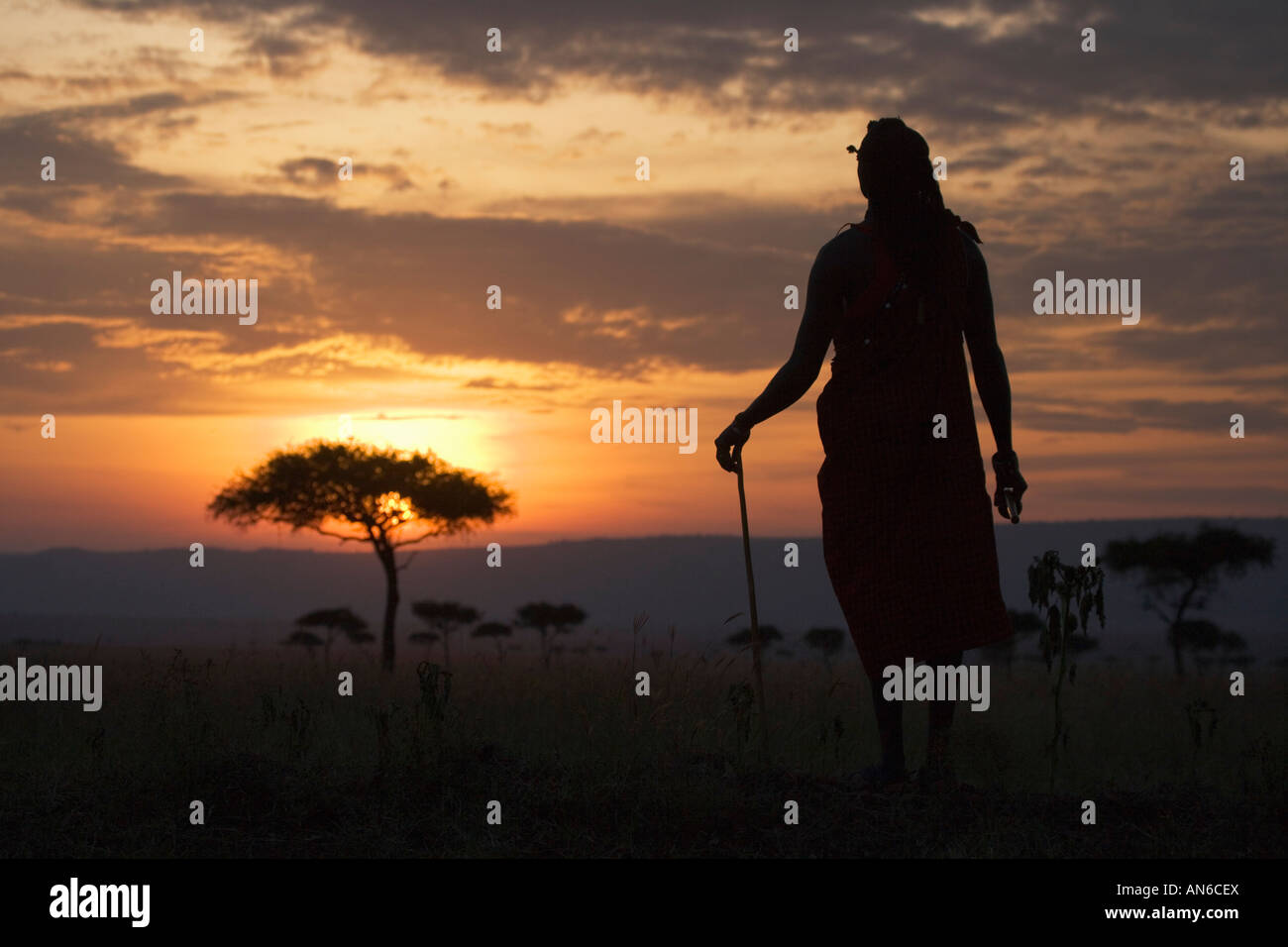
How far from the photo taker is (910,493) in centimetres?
549

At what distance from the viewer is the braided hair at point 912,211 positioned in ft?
17.6

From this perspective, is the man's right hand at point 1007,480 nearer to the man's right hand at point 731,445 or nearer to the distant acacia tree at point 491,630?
the man's right hand at point 731,445

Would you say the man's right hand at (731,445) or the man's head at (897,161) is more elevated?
the man's head at (897,161)

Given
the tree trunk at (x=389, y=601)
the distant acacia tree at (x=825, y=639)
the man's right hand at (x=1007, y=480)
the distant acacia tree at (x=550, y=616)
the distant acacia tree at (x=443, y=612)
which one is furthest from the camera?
the distant acacia tree at (x=550, y=616)

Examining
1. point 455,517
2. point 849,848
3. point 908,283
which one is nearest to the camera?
point 849,848

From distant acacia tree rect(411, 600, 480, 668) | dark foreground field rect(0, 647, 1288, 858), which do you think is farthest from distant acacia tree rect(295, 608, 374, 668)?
dark foreground field rect(0, 647, 1288, 858)

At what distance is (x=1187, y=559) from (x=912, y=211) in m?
30.8

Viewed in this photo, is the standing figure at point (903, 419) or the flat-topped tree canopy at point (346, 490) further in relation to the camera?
the flat-topped tree canopy at point (346, 490)

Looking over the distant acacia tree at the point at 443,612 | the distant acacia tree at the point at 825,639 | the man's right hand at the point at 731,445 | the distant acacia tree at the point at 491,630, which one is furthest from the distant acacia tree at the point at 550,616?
the man's right hand at the point at 731,445

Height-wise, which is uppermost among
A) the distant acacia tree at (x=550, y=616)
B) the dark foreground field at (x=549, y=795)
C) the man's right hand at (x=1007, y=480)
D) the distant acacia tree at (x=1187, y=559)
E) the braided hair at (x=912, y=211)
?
the braided hair at (x=912, y=211)

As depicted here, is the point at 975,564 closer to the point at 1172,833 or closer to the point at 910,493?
the point at 910,493

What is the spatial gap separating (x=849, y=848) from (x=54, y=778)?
363cm

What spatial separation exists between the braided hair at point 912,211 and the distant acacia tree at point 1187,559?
94.3ft
